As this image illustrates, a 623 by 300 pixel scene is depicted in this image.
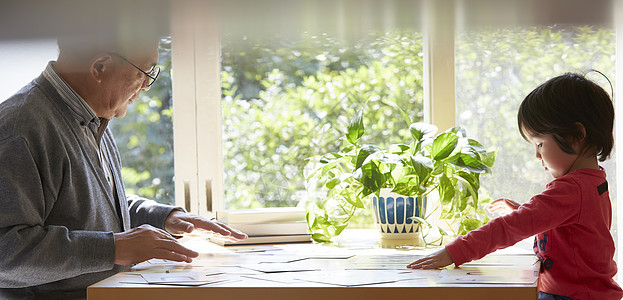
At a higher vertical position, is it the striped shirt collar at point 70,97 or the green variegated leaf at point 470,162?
the striped shirt collar at point 70,97

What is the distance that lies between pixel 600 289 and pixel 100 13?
1.43m

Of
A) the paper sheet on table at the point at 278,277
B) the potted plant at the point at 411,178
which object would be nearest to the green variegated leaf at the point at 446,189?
the potted plant at the point at 411,178

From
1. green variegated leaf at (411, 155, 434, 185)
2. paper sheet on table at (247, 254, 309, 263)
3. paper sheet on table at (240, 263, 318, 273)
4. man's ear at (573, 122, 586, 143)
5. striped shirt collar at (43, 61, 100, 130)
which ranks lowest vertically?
paper sheet on table at (247, 254, 309, 263)

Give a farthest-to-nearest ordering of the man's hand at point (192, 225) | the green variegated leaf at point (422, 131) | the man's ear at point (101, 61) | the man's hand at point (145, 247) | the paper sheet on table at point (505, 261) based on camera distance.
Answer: the green variegated leaf at point (422, 131) < the man's hand at point (192, 225) < the paper sheet on table at point (505, 261) < the man's hand at point (145, 247) < the man's ear at point (101, 61)

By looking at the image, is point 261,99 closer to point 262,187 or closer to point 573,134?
point 262,187

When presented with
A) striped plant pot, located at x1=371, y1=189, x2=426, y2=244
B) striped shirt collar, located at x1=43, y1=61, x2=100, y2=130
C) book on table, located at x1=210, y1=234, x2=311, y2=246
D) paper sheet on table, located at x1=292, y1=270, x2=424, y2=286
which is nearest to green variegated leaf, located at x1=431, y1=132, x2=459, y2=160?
striped plant pot, located at x1=371, y1=189, x2=426, y2=244

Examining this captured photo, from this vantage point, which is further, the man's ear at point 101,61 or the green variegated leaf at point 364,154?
the green variegated leaf at point 364,154

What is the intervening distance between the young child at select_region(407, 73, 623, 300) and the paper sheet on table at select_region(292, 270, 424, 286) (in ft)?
0.32

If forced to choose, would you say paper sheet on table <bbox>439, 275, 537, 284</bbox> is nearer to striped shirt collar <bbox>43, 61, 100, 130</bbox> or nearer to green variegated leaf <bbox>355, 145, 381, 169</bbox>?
green variegated leaf <bbox>355, 145, 381, 169</bbox>

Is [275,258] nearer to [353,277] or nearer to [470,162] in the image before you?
[353,277]

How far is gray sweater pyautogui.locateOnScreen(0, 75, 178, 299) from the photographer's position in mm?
1132

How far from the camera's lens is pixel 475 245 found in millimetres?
1281

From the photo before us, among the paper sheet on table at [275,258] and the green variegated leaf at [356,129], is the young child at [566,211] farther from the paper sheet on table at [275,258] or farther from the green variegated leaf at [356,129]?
the green variegated leaf at [356,129]

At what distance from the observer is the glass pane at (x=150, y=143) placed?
219 centimetres
